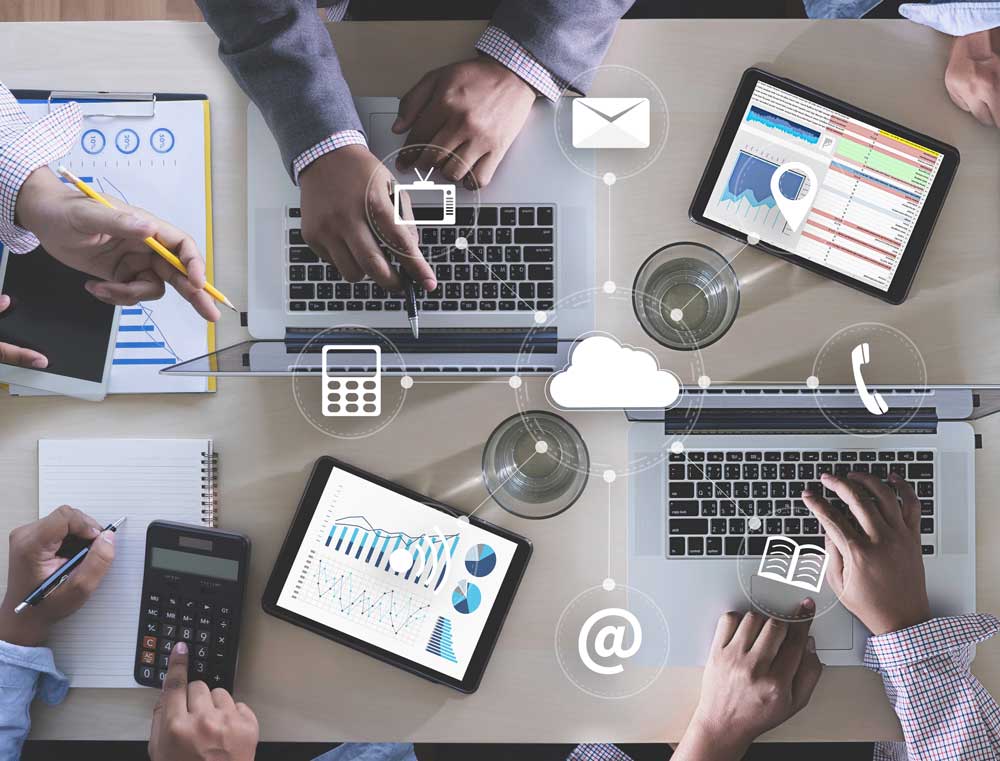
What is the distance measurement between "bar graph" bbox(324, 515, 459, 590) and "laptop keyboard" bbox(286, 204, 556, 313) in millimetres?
299

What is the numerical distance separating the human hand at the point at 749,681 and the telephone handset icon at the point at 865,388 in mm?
277

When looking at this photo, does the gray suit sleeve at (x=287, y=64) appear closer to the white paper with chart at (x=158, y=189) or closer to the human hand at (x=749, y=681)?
the white paper with chart at (x=158, y=189)

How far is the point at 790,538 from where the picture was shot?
1.00m

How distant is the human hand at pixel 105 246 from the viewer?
36.3 inches

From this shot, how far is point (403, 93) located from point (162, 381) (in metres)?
0.52

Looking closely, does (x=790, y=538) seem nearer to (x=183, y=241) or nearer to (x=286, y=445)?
(x=286, y=445)

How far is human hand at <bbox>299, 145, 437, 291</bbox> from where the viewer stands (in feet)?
3.09

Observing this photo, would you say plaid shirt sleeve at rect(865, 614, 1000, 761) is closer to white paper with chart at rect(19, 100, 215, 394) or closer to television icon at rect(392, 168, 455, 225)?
television icon at rect(392, 168, 455, 225)

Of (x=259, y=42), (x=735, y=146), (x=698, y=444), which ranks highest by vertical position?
(x=259, y=42)

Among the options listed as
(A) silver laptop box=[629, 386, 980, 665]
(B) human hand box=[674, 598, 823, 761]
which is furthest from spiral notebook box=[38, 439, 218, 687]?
(B) human hand box=[674, 598, 823, 761]

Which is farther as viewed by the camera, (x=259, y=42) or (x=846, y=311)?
(x=846, y=311)

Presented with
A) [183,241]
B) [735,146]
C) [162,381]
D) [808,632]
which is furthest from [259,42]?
[808,632]

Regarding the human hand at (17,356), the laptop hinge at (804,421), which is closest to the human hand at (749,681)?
the laptop hinge at (804,421)

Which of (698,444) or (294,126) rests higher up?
(294,126)
